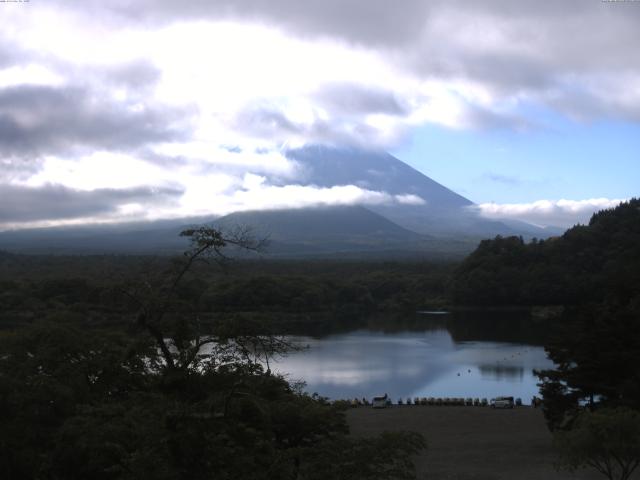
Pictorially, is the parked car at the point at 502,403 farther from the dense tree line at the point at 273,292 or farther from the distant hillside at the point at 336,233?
the distant hillside at the point at 336,233

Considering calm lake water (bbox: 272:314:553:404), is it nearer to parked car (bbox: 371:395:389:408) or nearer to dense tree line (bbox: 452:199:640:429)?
parked car (bbox: 371:395:389:408)

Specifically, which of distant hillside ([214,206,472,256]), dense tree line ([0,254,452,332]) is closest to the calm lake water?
dense tree line ([0,254,452,332])

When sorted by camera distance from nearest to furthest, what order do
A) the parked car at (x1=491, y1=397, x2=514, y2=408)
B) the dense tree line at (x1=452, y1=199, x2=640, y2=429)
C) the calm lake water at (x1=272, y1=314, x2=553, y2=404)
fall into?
the parked car at (x1=491, y1=397, x2=514, y2=408), the calm lake water at (x1=272, y1=314, x2=553, y2=404), the dense tree line at (x1=452, y1=199, x2=640, y2=429)

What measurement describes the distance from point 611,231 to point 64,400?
47332 millimetres

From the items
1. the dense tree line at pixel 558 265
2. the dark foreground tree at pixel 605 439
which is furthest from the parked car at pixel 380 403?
the dense tree line at pixel 558 265

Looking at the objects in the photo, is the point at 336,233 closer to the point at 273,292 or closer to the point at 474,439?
the point at 273,292

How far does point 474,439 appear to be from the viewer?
43.6 ft

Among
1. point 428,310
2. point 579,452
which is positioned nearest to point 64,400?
point 579,452

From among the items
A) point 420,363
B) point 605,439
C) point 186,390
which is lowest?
point 420,363

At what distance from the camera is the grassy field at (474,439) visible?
1064 cm

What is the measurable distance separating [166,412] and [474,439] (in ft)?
33.6

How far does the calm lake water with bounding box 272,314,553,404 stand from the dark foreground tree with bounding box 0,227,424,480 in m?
11.2

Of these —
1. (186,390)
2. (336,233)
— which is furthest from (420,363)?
(336,233)

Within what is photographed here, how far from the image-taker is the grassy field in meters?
10.6
